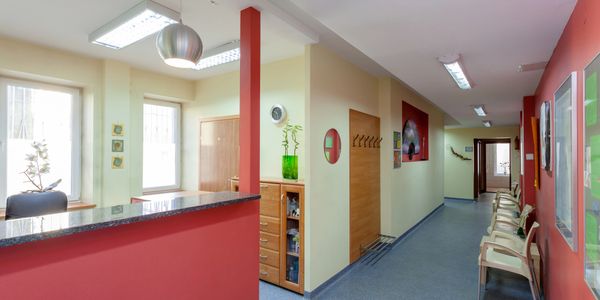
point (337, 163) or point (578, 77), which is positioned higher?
point (578, 77)

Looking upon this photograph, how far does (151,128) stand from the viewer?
4.45 meters

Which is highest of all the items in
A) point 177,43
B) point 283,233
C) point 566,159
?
point 177,43

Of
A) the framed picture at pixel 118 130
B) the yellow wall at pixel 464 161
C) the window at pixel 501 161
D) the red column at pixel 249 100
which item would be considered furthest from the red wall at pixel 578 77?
the window at pixel 501 161

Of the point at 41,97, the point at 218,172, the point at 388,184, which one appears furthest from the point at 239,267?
the point at 41,97

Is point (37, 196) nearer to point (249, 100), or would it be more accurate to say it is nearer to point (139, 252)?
point (139, 252)

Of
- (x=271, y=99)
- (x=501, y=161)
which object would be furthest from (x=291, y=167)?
(x=501, y=161)

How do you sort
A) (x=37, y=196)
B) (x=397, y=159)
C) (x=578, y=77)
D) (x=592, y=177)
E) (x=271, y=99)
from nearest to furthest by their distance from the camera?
(x=592, y=177), (x=578, y=77), (x=37, y=196), (x=271, y=99), (x=397, y=159)

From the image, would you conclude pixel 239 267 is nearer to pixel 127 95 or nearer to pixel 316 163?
pixel 316 163

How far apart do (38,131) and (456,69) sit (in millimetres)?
4875

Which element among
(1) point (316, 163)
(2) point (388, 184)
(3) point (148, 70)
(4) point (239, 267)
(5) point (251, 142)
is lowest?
(4) point (239, 267)

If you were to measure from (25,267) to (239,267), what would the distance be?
118 cm

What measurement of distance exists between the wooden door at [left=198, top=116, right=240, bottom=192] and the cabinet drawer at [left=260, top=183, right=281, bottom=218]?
0.97 meters

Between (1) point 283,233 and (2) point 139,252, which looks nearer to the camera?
(2) point 139,252

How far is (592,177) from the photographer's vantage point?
1.29 metres
